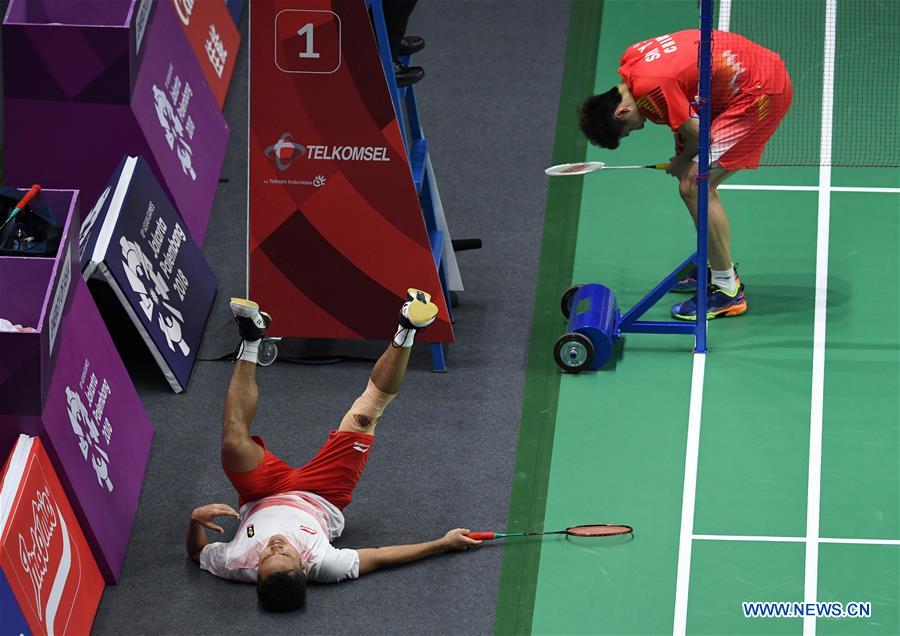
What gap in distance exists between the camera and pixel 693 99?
9523 millimetres

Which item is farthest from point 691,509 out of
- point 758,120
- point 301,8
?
point 301,8

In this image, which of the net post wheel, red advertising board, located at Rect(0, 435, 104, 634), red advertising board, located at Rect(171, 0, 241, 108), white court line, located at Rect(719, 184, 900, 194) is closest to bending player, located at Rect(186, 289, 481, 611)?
red advertising board, located at Rect(0, 435, 104, 634)

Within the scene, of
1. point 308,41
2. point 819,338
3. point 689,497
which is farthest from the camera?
point 819,338

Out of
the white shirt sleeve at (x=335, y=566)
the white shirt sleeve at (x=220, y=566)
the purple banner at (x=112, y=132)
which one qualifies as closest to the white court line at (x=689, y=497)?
the white shirt sleeve at (x=335, y=566)

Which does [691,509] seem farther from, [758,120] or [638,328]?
[758,120]

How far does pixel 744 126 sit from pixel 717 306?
3.84 feet

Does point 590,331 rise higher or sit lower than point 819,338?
lower

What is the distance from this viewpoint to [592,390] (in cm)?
962

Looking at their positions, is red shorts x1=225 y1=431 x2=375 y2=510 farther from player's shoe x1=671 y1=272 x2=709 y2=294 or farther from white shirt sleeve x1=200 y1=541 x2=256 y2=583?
player's shoe x1=671 y1=272 x2=709 y2=294

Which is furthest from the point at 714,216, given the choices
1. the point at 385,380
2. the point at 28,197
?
the point at 28,197

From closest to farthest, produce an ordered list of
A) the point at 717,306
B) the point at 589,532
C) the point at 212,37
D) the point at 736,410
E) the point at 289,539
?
the point at 289,539 → the point at 589,532 → the point at 736,410 → the point at 717,306 → the point at 212,37

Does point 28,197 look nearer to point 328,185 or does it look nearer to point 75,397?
point 75,397

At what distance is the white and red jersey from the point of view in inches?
327

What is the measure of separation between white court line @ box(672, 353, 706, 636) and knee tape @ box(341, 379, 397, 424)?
1.64 m
